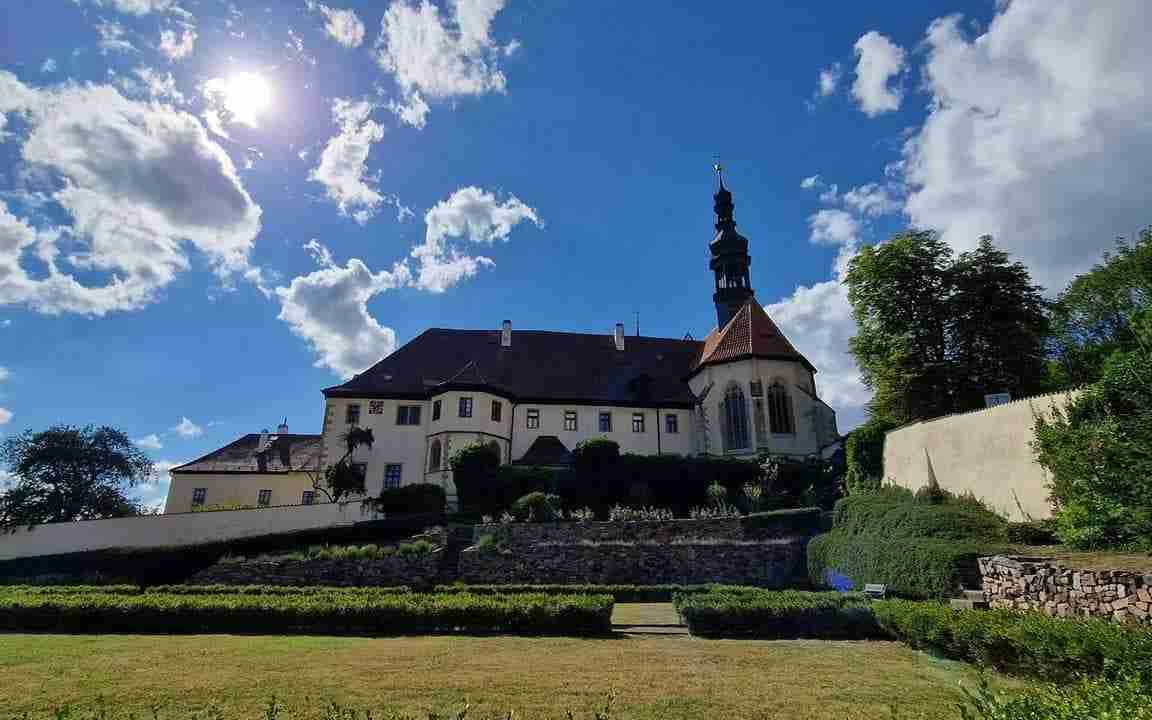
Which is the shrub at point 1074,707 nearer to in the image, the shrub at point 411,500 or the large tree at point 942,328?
the large tree at point 942,328

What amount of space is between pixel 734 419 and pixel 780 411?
2654 millimetres

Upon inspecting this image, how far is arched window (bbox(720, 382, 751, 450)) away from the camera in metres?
34.7

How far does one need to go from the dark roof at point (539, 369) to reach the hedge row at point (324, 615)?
2079 cm

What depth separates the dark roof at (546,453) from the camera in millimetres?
34094

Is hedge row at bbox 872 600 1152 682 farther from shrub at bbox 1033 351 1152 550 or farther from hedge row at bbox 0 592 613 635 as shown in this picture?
hedge row at bbox 0 592 613 635

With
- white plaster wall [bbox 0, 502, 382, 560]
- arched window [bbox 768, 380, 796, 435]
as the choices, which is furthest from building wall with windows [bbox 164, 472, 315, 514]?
arched window [bbox 768, 380, 796, 435]

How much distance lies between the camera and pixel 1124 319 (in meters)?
29.2

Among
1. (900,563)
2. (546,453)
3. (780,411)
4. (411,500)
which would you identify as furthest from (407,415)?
(900,563)

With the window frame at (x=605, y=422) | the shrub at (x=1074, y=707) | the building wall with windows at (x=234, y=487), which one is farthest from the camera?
the building wall with windows at (x=234, y=487)

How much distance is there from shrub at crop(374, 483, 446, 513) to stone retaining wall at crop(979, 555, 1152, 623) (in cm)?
2305

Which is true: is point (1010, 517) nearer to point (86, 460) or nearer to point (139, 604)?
point (139, 604)

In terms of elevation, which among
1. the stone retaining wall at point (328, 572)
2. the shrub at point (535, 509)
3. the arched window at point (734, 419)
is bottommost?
the stone retaining wall at point (328, 572)

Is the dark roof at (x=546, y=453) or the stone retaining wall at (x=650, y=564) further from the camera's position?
the dark roof at (x=546, y=453)

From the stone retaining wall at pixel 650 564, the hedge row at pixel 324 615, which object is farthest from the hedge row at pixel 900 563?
the hedge row at pixel 324 615
